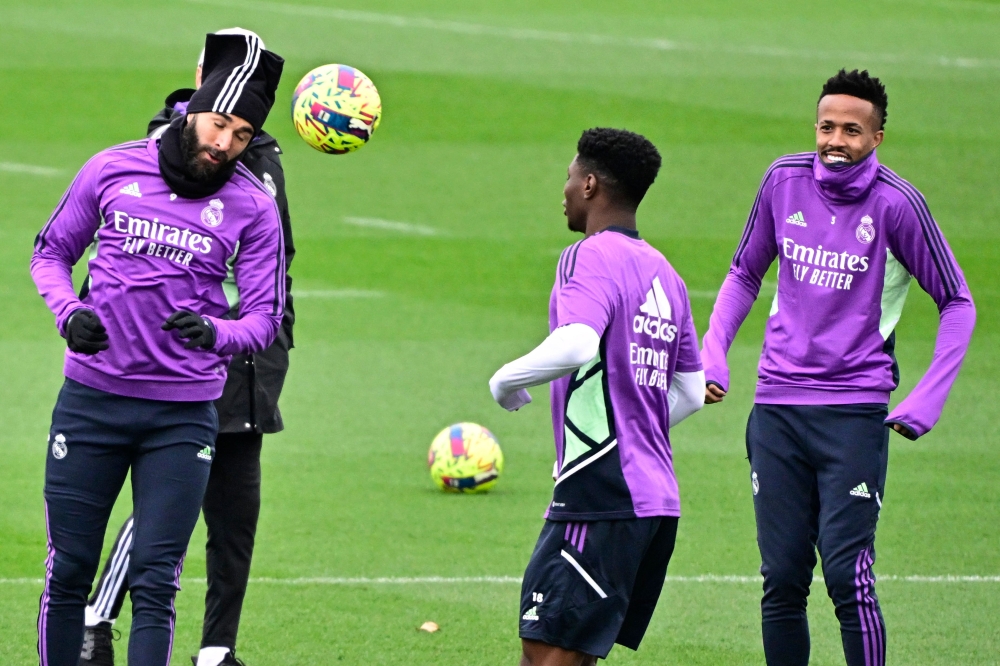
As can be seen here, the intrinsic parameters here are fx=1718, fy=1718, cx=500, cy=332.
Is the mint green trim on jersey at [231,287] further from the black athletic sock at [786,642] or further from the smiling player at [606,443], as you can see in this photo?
the black athletic sock at [786,642]

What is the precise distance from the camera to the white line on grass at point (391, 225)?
19.4m

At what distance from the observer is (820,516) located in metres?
5.97

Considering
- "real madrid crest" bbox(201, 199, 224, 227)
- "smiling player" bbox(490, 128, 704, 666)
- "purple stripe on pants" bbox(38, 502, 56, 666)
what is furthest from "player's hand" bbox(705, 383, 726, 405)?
"purple stripe on pants" bbox(38, 502, 56, 666)

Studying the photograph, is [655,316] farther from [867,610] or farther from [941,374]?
[867,610]

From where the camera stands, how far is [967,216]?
66.5ft

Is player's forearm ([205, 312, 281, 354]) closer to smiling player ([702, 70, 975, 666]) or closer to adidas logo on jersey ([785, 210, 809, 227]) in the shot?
smiling player ([702, 70, 975, 666])

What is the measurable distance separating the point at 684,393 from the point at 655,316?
0.35 metres

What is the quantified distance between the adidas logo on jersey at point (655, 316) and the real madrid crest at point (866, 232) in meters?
1.03

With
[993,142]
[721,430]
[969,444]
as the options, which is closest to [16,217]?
[721,430]

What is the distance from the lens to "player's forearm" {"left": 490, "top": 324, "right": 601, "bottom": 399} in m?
4.91

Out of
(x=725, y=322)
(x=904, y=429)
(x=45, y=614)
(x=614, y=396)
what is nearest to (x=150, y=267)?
(x=45, y=614)

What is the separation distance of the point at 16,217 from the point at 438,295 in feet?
18.0

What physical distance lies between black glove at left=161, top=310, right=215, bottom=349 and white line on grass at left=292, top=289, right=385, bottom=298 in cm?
1114

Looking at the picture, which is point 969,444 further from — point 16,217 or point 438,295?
point 16,217
